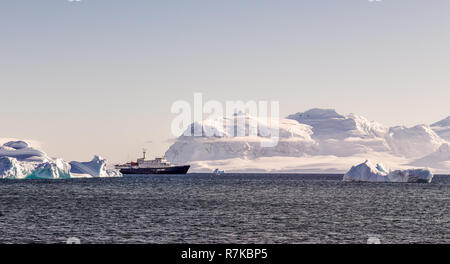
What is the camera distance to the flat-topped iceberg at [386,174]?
16200 centimetres

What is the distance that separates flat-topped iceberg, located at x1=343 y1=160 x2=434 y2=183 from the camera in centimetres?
16200

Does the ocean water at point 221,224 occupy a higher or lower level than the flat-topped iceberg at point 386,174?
lower

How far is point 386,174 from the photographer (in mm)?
168000

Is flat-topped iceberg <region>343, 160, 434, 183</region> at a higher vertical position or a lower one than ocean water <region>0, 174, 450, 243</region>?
higher

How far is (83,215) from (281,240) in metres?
28.1

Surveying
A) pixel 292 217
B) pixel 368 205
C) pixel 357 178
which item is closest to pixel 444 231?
pixel 292 217

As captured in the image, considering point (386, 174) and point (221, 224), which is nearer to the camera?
point (221, 224)

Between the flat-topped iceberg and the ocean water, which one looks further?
the flat-topped iceberg

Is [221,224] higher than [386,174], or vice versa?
[386,174]

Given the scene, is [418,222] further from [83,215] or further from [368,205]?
[83,215]

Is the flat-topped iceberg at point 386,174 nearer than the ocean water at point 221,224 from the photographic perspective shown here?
No

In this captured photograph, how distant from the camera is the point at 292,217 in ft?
198
